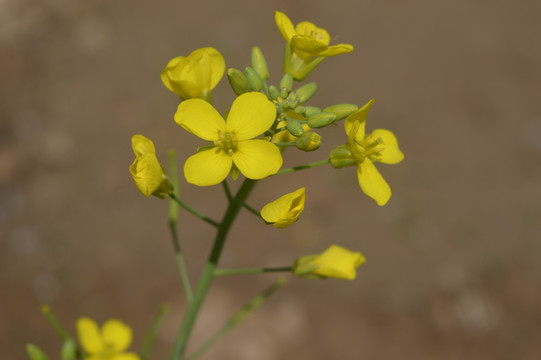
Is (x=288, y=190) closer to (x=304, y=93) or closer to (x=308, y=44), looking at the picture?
(x=304, y=93)

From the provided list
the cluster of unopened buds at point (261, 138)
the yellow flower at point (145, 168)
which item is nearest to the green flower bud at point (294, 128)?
the cluster of unopened buds at point (261, 138)

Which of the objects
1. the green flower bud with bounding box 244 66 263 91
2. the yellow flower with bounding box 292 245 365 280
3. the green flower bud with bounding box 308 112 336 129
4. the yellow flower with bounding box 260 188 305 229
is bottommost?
the yellow flower with bounding box 292 245 365 280

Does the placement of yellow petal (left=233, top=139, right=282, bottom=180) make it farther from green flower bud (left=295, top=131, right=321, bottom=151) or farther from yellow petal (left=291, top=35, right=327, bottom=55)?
yellow petal (left=291, top=35, right=327, bottom=55)

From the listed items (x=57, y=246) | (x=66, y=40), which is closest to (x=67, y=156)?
(x=57, y=246)

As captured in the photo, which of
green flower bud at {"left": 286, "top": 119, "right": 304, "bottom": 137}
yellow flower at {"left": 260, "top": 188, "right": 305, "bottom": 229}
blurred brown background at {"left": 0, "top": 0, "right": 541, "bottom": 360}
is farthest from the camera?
blurred brown background at {"left": 0, "top": 0, "right": 541, "bottom": 360}

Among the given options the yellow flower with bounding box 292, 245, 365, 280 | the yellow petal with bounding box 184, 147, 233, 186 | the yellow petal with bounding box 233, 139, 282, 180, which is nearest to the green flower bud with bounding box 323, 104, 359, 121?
the yellow petal with bounding box 233, 139, 282, 180

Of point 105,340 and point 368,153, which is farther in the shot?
point 105,340

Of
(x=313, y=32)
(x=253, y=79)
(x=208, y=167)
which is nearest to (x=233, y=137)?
(x=208, y=167)
